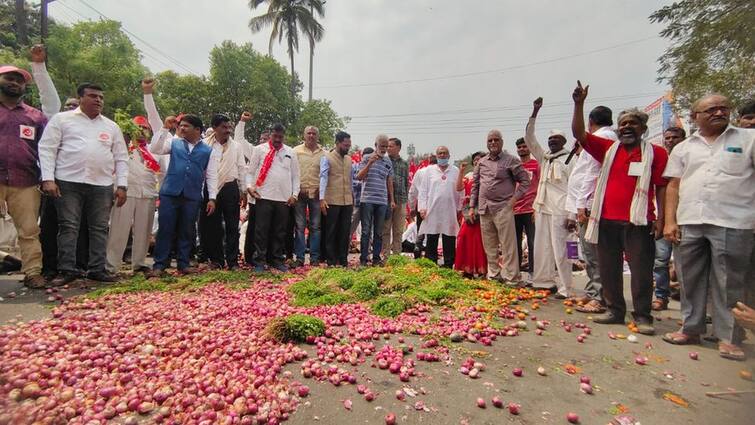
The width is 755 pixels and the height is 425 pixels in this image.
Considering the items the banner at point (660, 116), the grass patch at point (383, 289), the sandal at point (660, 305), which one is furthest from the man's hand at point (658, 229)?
the banner at point (660, 116)

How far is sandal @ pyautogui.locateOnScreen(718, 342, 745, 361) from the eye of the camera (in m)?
3.39

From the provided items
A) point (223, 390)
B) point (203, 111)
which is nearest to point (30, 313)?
point (223, 390)

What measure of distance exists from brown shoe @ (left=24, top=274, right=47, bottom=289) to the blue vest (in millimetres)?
1688

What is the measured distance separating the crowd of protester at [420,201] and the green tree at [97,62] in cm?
2217

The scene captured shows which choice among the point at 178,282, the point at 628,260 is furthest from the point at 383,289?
the point at 628,260

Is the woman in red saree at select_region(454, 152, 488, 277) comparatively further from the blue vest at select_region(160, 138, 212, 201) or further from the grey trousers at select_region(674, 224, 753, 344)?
the blue vest at select_region(160, 138, 212, 201)

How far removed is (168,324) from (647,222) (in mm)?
4627

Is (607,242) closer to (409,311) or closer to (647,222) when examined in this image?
(647,222)

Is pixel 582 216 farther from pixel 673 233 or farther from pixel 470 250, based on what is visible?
pixel 470 250

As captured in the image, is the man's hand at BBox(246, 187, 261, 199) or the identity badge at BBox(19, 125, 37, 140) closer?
the identity badge at BBox(19, 125, 37, 140)

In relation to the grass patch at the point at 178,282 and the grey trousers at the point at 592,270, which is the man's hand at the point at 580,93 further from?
the grass patch at the point at 178,282

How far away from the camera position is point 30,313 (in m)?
3.83

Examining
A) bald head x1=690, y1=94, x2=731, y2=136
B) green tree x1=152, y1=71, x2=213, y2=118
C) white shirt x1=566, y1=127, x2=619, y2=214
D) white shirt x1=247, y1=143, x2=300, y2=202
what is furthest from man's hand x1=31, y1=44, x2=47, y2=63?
green tree x1=152, y1=71, x2=213, y2=118

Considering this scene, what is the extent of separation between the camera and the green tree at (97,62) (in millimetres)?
25656
